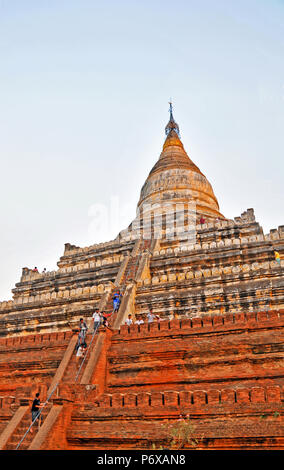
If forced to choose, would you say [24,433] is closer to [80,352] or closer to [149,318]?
[80,352]

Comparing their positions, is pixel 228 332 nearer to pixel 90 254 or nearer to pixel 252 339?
pixel 252 339

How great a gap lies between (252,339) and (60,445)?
5815 millimetres

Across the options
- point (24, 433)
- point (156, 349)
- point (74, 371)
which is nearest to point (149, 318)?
point (156, 349)

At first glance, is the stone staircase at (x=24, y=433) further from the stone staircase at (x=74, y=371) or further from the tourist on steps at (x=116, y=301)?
the tourist on steps at (x=116, y=301)

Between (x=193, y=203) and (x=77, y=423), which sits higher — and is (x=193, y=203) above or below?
above

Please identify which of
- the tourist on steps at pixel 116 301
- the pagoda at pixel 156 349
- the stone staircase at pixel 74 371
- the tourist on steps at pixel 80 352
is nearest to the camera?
the pagoda at pixel 156 349

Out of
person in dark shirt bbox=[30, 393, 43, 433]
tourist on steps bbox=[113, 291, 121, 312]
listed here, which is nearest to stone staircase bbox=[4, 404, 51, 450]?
person in dark shirt bbox=[30, 393, 43, 433]

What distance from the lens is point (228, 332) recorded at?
496 inches

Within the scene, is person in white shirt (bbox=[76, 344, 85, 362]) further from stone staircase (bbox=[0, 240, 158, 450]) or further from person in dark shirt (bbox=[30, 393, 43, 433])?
person in dark shirt (bbox=[30, 393, 43, 433])

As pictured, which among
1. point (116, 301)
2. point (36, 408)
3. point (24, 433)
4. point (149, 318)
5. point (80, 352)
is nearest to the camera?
point (24, 433)

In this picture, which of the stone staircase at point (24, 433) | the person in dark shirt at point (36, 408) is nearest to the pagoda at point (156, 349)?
the stone staircase at point (24, 433)

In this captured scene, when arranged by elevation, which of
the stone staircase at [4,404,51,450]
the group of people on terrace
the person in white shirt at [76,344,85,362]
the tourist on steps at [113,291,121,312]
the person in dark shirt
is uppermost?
the tourist on steps at [113,291,121,312]

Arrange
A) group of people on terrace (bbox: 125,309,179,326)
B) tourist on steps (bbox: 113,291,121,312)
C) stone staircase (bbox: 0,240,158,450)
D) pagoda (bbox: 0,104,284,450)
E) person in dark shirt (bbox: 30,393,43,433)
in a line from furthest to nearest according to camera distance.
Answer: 1. tourist on steps (bbox: 113,291,121,312)
2. group of people on terrace (bbox: 125,309,179,326)
3. person in dark shirt (bbox: 30,393,43,433)
4. stone staircase (bbox: 0,240,158,450)
5. pagoda (bbox: 0,104,284,450)
